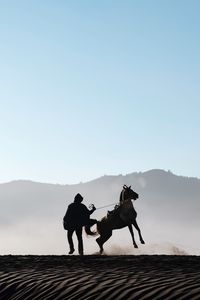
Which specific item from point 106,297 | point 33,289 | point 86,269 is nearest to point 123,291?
point 106,297

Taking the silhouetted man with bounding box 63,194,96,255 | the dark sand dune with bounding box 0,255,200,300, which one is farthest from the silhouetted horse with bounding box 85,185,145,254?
the dark sand dune with bounding box 0,255,200,300

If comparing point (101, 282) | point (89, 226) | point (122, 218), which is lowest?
point (101, 282)

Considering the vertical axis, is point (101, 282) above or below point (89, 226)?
below

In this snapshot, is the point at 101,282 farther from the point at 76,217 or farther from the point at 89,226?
the point at 89,226

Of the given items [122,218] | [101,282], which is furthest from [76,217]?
[101,282]

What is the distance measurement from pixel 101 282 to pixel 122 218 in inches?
672

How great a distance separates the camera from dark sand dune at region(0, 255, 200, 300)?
822cm

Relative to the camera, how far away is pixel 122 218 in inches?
1024

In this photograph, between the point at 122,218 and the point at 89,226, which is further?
the point at 122,218

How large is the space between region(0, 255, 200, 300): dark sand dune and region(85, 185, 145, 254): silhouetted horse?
45.1 ft

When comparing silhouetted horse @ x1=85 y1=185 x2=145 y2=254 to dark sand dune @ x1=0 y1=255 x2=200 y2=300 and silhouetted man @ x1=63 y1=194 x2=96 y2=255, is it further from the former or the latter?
dark sand dune @ x1=0 y1=255 x2=200 y2=300

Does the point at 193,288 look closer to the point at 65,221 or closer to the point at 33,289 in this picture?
the point at 33,289

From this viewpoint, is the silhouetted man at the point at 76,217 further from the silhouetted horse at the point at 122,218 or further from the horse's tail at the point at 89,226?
Answer: the silhouetted horse at the point at 122,218

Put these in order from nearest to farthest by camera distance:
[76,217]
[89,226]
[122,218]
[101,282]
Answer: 1. [101,282]
2. [76,217]
3. [89,226]
4. [122,218]
